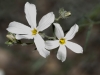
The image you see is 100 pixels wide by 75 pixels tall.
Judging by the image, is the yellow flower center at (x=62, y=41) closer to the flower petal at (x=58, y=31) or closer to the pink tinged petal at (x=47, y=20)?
the flower petal at (x=58, y=31)

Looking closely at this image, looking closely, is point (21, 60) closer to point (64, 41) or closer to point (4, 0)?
point (4, 0)

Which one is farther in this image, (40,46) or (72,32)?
(72,32)

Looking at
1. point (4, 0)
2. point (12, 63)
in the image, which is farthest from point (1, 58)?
point (4, 0)

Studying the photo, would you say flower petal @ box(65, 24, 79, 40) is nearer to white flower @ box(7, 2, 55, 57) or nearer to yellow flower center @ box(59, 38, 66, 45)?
yellow flower center @ box(59, 38, 66, 45)

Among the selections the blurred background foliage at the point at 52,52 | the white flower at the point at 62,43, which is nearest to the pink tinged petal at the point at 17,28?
the white flower at the point at 62,43

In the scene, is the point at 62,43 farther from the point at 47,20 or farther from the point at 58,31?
the point at 47,20

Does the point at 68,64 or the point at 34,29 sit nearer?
the point at 34,29

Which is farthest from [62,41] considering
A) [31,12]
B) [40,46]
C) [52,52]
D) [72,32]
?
[52,52]
